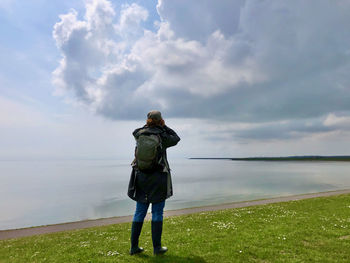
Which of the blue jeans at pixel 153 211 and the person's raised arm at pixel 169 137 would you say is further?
the person's raised arm at pixel 169 137

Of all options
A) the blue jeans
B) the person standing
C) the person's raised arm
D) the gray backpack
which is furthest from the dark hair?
the blue jeans

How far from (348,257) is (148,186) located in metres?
4.72

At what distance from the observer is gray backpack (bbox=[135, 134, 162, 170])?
5027 mm

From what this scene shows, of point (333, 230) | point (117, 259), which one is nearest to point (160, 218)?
point (117, 259)

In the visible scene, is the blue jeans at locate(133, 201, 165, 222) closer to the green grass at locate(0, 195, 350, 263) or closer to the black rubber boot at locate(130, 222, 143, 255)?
the black rubber boot at locate(130, 222, 143, 255)

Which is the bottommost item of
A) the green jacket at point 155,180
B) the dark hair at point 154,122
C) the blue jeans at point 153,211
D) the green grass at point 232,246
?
the green grass at point 232,246

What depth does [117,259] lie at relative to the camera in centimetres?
542

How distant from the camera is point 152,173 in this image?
5105mm

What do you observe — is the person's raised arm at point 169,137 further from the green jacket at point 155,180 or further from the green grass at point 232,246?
the green grass at point 232,246

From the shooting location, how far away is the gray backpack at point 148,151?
198 inches

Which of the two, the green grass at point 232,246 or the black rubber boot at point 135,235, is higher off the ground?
the black rubber boot at point 135,235

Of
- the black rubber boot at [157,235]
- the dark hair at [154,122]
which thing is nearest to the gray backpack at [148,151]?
the dark hair at [154,122]

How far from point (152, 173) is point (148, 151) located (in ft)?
1.62

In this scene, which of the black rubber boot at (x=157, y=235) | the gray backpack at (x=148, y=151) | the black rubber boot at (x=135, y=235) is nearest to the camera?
the gray backpack at (x=148, y=151)
